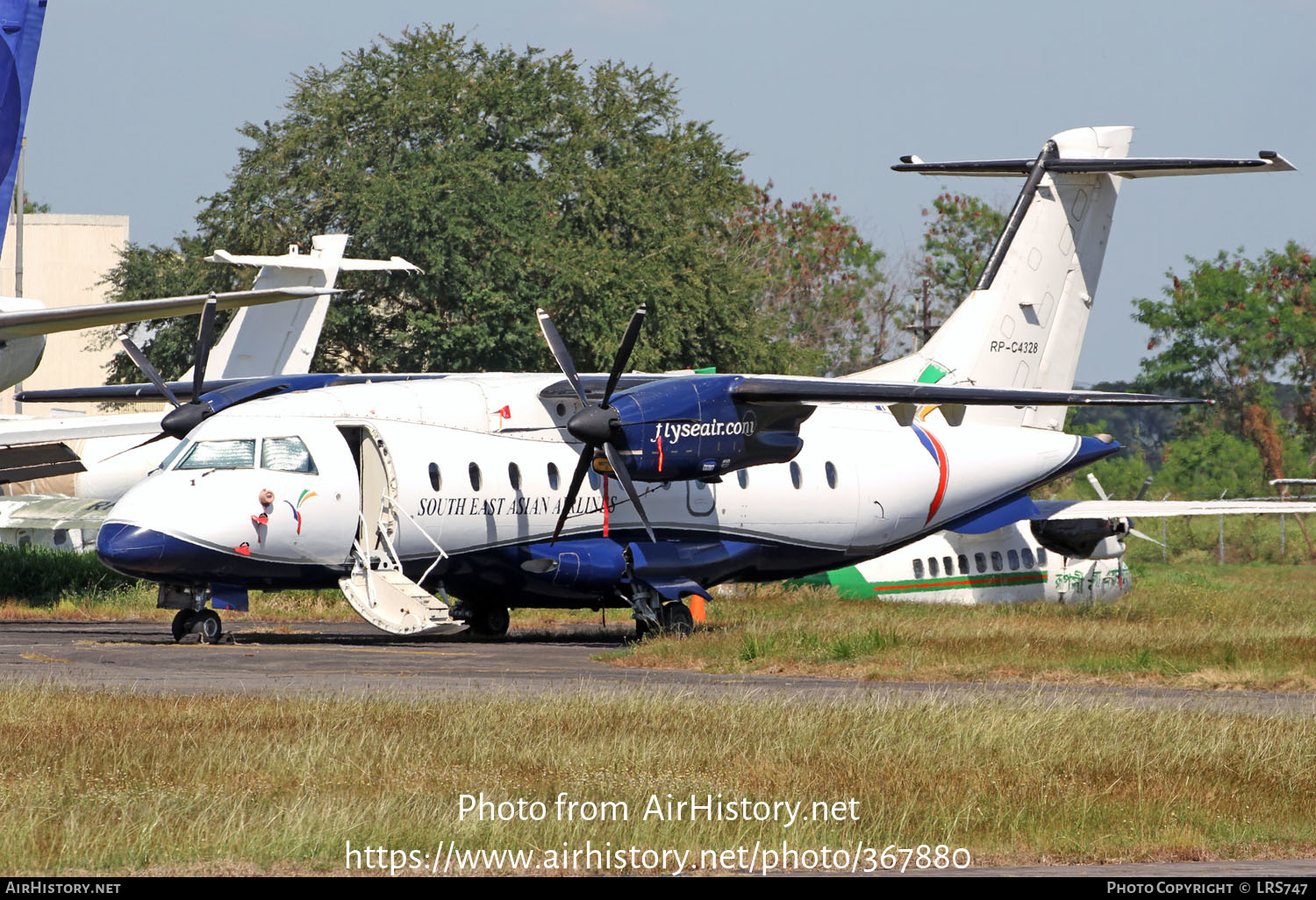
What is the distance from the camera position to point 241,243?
4925cm

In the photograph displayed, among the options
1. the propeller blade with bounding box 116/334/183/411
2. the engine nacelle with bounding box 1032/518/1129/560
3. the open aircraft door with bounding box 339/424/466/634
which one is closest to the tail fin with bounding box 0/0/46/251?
the propeller blade with bounding box 116/334/183/411

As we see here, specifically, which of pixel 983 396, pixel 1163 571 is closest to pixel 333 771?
pixel 983 396

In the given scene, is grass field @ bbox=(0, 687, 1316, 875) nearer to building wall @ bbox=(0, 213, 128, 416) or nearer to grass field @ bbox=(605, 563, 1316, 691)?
grass field @ bbox=(605, 563, 1316, 691)

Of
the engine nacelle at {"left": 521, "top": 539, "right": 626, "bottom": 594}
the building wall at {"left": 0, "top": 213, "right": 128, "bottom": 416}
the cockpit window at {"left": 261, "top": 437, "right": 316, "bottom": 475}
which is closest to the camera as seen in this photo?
the cockpit window at {"left": 261, "top": 437, "right": 316, "bottom": 475}

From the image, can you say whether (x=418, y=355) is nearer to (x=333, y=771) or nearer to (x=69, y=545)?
(x=69, y=545)

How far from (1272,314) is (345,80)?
48419mm

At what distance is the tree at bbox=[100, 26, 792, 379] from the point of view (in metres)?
45.8

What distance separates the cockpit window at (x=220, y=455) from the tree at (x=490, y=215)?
78.0 feet

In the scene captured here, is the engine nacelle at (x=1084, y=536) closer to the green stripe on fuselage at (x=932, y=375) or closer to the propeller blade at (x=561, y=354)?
the green stripe on fuselage at (x=932, y=375)

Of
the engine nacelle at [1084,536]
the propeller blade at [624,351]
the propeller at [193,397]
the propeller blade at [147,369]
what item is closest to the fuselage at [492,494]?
the propeller blade at [624,351]

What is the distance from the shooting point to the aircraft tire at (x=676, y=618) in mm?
24359

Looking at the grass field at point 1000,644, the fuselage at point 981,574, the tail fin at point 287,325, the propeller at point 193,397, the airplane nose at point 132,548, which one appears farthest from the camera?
the tail fin at point 287,325

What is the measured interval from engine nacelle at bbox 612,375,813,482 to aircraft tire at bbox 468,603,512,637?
4326mm

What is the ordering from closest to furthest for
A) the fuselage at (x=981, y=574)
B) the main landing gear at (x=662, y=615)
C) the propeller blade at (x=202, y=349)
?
the propeller blade at (x=202, y=349)
the main landing gear at (x=662, y=615)
the fuselage at (x=981, y=574)
